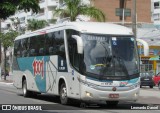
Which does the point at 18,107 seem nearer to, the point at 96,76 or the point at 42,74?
the point at 96,76

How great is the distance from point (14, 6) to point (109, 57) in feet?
29.0

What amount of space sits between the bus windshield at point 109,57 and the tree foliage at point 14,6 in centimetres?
812

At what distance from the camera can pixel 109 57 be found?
18.5 meters

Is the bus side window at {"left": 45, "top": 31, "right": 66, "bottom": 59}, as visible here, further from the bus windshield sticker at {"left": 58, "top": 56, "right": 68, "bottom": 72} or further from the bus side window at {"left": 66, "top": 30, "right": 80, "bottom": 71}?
the bus side window at {"left": 66, "top": 30, "right": 80, "bottom": 71}

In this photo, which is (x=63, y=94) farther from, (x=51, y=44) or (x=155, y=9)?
(x=155, y=9)

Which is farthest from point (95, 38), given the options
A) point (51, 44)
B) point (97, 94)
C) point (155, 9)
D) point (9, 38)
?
point (155, 9)

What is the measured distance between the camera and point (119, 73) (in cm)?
1852

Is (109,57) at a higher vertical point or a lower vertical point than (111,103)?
higher

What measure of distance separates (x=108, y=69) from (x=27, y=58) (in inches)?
317

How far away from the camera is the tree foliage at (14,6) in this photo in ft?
33.1

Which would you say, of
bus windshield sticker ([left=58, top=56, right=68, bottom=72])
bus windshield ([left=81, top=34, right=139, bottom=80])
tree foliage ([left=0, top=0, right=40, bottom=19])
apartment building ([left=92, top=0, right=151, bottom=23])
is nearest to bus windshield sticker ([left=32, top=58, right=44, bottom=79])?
bus windshield sticker ([left=58, top=56, right=68, bottom=72])

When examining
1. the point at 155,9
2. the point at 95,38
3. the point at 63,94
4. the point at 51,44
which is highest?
the point at 95,38

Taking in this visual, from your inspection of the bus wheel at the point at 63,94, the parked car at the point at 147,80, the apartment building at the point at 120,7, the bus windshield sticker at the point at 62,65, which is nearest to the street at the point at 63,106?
the bus wheel at the point at 63,94

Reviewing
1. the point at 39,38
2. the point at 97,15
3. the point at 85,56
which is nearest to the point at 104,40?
the point at 85,56
